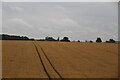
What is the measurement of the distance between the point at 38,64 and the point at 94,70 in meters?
2.93

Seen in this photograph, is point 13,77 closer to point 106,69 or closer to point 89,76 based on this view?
point 89,76

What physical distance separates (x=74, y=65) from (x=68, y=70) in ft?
3.83

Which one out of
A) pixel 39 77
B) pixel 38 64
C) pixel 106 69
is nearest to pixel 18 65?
pixel 38 64

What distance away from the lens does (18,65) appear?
973 centimetres

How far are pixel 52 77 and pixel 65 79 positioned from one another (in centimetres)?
54

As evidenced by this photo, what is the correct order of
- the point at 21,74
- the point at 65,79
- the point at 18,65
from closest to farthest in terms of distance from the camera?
1. the point at 65,79
2. the point at 21,74
3. the point at 18,65

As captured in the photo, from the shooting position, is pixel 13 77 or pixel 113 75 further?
pixel 113 75

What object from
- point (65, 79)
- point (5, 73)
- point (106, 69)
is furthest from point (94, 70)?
point (5, 73)

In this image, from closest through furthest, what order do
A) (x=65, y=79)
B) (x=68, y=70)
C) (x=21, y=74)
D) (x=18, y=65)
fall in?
1. (x=65, y=79)
2. (x=21, y=74)
3. (x=68, y=70)
4. (x=18, y=65)

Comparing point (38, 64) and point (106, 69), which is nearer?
point (106, 69)

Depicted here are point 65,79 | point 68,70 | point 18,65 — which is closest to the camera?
point 65,79

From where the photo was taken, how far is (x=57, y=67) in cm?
943

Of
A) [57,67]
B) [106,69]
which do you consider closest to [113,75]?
[106,69]

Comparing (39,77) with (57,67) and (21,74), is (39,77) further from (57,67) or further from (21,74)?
(57,67)
